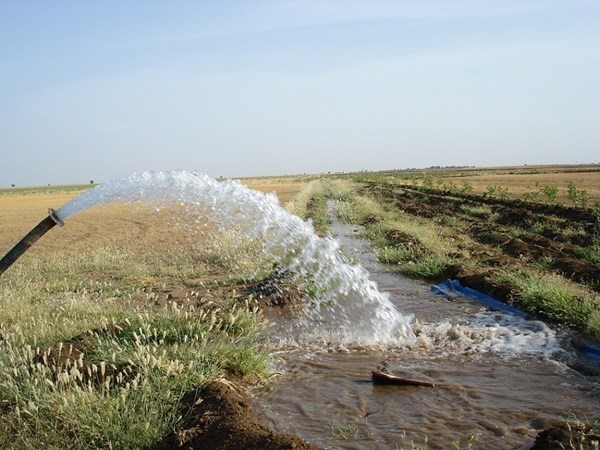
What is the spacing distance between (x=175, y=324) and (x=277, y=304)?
2526 mm

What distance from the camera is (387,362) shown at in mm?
6016

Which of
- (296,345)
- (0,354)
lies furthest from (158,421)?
(296,345)

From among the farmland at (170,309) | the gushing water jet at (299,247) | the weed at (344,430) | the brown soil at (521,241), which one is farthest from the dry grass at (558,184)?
A: the weed at (344,430)

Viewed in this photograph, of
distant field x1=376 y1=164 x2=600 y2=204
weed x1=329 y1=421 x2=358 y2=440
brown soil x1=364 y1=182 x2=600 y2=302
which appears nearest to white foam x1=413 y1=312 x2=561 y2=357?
brown soil x1=364 y1=182 x2=600 y2=302

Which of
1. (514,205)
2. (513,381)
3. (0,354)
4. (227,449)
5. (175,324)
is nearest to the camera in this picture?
(227,449)

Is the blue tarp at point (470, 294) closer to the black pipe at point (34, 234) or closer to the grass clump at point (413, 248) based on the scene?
the grass clump at point (413, 248)

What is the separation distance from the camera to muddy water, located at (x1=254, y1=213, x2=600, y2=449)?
4.38 metres

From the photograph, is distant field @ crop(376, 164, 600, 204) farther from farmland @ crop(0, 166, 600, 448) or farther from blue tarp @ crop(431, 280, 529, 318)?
blue tarp @ crop(431, 280, 529, 318)

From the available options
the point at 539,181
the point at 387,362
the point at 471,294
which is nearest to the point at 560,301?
the point at 471,294

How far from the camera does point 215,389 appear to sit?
15.1ft

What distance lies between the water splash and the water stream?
19mm

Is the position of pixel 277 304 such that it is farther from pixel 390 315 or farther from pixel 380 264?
pixel 380 264

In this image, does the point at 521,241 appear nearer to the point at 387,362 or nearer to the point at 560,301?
the point at 560,301

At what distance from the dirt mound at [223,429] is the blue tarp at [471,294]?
15.3 feet
